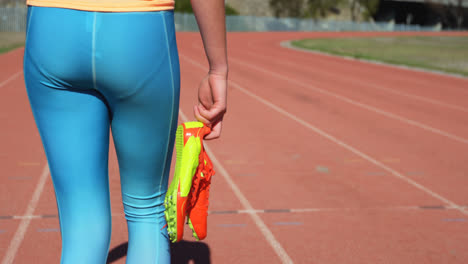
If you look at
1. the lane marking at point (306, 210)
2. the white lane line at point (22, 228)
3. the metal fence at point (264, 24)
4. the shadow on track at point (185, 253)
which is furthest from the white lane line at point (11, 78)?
the metal fence at point (264, 24)

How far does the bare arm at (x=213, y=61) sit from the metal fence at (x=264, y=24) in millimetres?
38743

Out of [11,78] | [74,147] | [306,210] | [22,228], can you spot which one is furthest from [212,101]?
[11,78]

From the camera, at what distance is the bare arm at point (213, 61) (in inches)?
64.8

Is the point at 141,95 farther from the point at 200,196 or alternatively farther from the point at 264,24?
the point at 264,24

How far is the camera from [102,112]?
5.47ft

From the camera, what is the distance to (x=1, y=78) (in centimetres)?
1241

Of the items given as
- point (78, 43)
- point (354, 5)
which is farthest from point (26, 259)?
point (354, 5)

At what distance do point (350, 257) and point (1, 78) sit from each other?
10.9m

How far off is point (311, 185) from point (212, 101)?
10.2 feet

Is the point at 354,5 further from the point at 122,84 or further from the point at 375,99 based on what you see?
the point at 122,84

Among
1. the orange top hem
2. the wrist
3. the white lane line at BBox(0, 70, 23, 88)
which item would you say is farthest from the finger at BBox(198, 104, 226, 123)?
the white lane line at BBox(0, 70, 23, 88)

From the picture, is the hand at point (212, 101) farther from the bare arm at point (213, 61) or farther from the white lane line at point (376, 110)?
the white lane line at point (376, 110)

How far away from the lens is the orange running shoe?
6.09 ft

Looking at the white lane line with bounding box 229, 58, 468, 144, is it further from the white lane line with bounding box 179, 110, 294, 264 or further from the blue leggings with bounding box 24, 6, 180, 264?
the blue leggings with bounding box 24, 6, 180, 264
